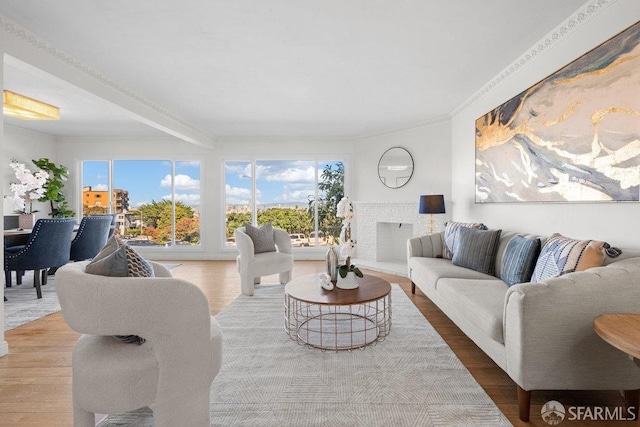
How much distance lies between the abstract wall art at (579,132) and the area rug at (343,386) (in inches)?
65.8

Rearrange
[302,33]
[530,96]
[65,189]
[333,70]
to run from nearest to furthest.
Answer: [302,33], [530,96], [333,70], [65,189]

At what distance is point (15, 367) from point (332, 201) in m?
5.11

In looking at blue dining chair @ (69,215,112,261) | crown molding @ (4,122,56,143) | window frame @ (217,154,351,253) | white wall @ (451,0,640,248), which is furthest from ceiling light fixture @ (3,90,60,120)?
white wall @ (451,0,640,248)

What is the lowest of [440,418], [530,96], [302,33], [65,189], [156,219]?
[440,418]

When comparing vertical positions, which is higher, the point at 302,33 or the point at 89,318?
the point at 302,33

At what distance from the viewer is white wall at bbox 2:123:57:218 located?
220 inches

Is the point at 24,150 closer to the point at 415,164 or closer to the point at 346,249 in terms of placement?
the point at 346,249

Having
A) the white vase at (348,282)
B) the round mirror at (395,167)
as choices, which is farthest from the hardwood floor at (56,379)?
the round mirror at (395,167)

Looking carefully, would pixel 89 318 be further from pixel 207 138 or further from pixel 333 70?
pixel 207 138

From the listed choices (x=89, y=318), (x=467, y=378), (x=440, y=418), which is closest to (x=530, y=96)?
(x=467, y=378)

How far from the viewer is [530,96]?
303 cm

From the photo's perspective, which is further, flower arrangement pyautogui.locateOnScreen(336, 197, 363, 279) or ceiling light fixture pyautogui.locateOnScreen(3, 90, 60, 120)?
ceiling light fixture pyautogui.locateOnScreen(3, 90, 60, 120)

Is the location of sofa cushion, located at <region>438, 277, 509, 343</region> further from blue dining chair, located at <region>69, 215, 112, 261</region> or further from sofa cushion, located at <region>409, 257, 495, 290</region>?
blue dining chair, located at <region>69, 215, 112, 261</region>

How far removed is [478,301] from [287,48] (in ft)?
8.64
